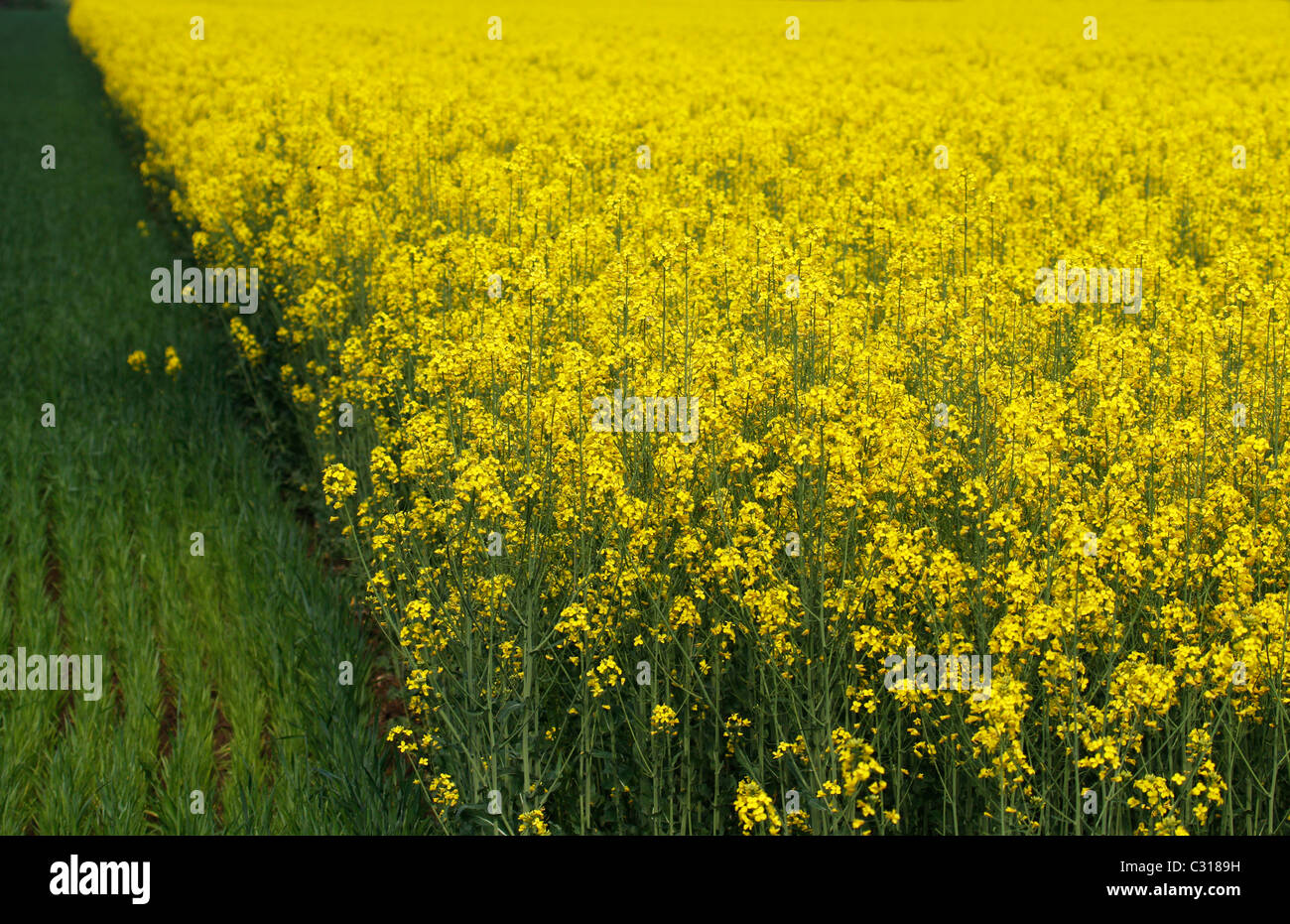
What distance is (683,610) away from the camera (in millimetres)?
4359

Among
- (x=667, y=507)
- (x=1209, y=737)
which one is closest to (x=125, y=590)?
(x=667, y=507)

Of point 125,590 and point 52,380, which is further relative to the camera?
point 52,380

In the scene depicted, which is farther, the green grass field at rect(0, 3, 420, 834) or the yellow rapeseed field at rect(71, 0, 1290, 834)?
the green grass field at rect(0, 3, 420, 834)

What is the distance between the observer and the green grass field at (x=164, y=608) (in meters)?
4.94

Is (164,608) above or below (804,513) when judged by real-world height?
below

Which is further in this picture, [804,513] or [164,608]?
[164,608]

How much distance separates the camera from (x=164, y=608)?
21.5ft

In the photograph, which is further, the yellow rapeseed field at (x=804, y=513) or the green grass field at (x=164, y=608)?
the green grass field at (x=164, y=608)

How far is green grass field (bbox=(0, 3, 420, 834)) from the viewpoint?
195 inches

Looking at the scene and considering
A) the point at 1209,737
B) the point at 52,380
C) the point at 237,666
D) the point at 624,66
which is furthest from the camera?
the point at 624,66
